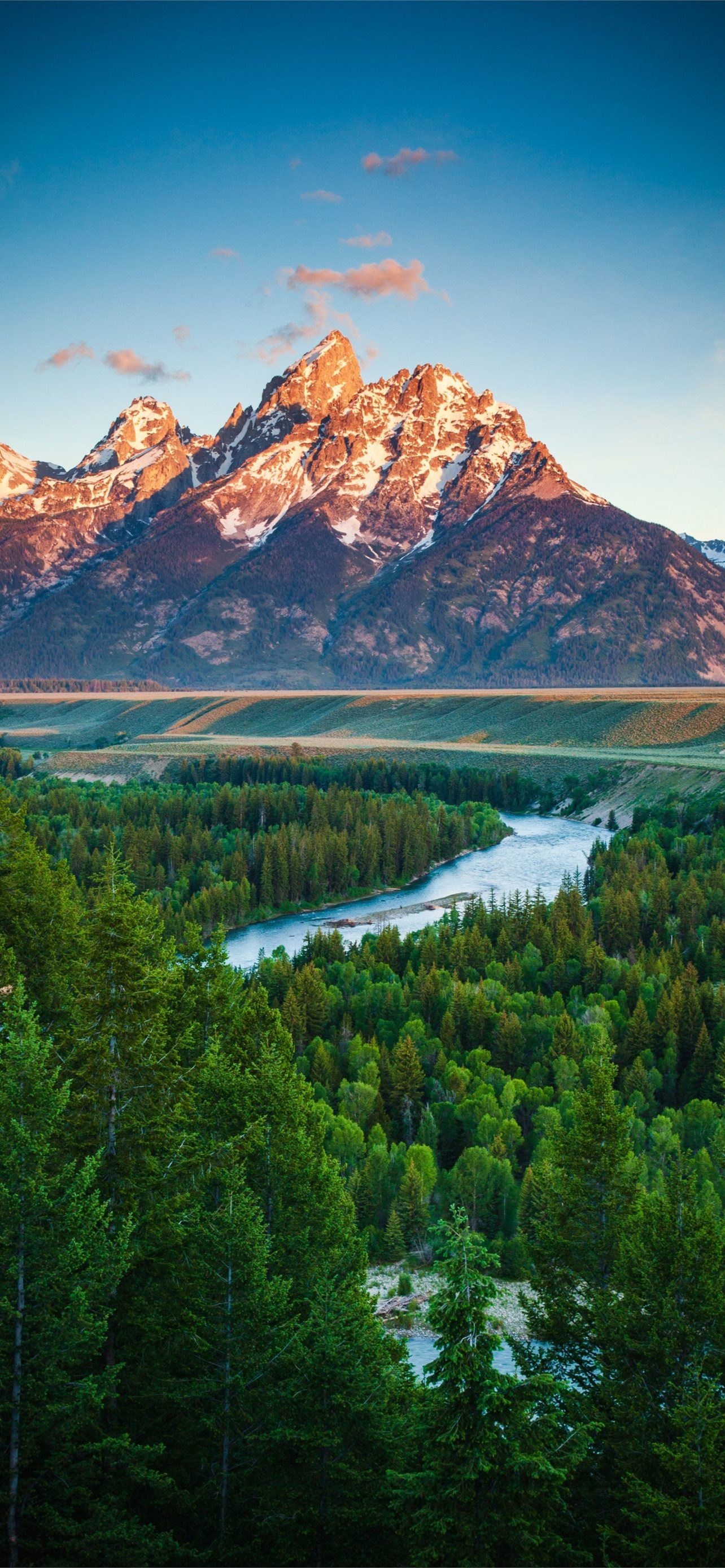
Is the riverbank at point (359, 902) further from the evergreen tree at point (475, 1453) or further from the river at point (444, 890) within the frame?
the evergreen tree at point (475, 1453)

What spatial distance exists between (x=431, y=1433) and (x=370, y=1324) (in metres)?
5.19

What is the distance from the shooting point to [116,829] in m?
121

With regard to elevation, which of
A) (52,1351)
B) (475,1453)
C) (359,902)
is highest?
(52,1351)

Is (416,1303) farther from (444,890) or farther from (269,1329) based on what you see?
(444,890)

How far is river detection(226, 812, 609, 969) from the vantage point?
95375 mm

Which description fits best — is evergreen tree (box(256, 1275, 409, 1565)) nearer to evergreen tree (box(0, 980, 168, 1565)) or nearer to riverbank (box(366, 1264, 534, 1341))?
evergreen tree (box(0, 980, 168, 1565))

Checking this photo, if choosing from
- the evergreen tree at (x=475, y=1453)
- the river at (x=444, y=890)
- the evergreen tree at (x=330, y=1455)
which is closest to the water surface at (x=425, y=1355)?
the evergreen tree at (x=330, y=1455)

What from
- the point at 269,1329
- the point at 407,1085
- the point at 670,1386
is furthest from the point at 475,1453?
the point at 407,1085

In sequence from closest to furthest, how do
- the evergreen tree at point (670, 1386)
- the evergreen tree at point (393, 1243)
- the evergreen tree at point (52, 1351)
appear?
the evergreen tree at point (670, 1386) < the evergreen tree at point (52, 1351) < the evergreen tree at point (393, 1243)

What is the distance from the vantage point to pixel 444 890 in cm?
11262

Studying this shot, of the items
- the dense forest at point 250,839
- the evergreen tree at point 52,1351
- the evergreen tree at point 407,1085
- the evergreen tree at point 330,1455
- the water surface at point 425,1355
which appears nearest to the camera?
the evergreen tree at point 52,1351

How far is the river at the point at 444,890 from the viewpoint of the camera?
95.4 m

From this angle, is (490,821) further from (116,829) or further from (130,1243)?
(130,1243)

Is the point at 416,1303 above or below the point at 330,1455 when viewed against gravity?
below
